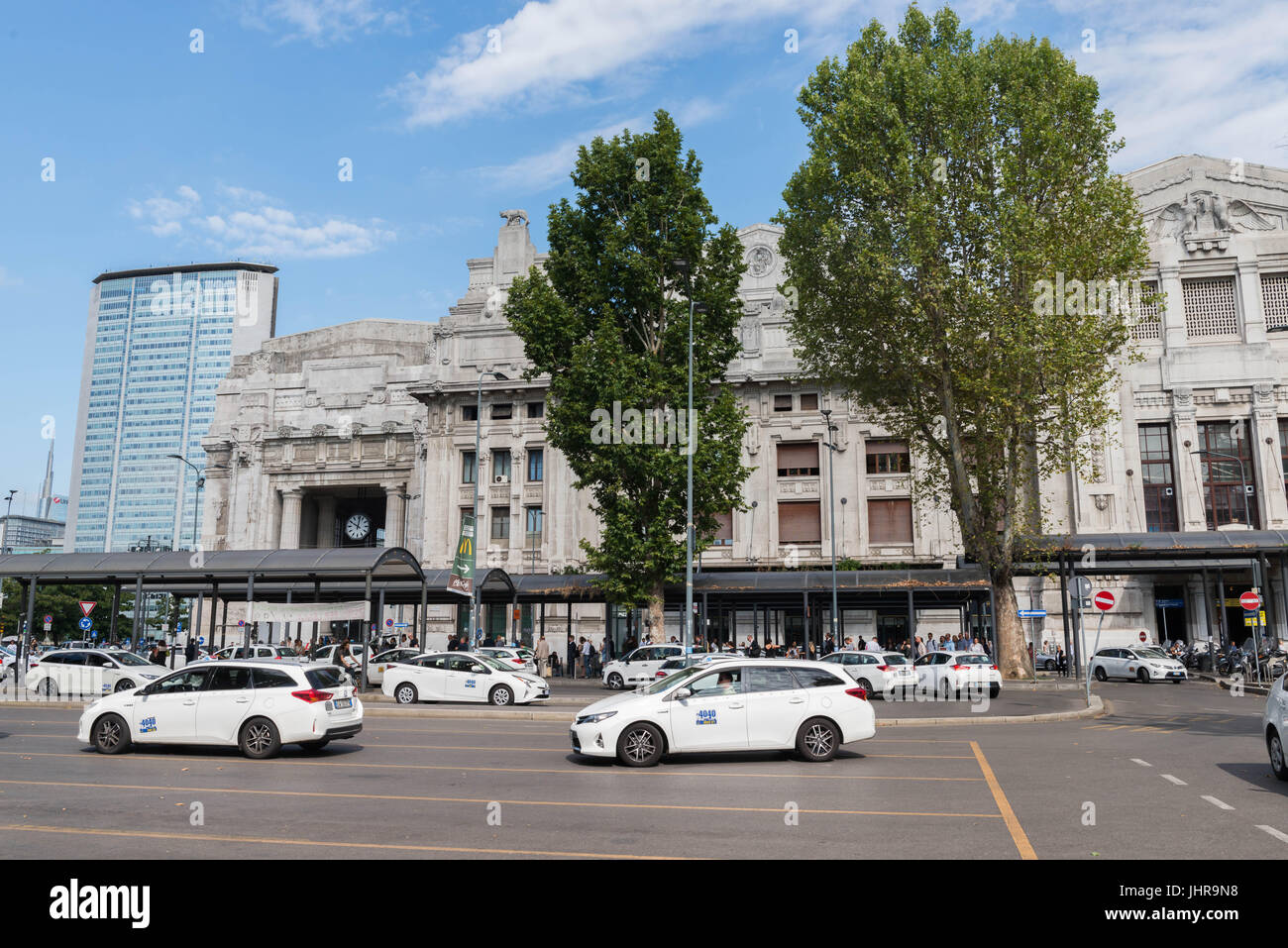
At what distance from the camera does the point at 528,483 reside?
56219 mm

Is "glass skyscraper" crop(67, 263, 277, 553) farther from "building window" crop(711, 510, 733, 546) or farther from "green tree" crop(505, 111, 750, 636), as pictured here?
"green tree" crop(505, 111, 750, 636)

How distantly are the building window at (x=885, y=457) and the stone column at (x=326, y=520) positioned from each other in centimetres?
4046

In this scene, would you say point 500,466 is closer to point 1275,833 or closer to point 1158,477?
point 1158,477

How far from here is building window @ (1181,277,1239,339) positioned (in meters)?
50.5

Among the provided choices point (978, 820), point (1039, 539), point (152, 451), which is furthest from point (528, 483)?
point (152, 451)

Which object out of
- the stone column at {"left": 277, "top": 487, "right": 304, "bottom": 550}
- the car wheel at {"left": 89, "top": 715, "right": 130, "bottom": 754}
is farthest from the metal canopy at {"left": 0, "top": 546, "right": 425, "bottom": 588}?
the stone column at {"left": 277, "top": 487, "right": 304, "bottom": 550}

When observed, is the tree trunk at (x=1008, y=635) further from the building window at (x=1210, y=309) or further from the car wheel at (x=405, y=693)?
the building window at (x=1210, y=309)

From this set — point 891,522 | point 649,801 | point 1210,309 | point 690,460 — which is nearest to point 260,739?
point 649,801

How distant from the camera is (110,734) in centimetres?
1432

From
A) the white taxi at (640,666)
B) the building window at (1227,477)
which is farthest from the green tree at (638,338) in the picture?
the building window at (1227,477)

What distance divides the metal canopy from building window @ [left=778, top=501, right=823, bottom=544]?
2558 cm

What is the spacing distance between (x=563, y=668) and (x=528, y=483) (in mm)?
12652

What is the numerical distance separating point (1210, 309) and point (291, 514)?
57546mm

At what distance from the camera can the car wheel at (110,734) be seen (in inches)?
562
